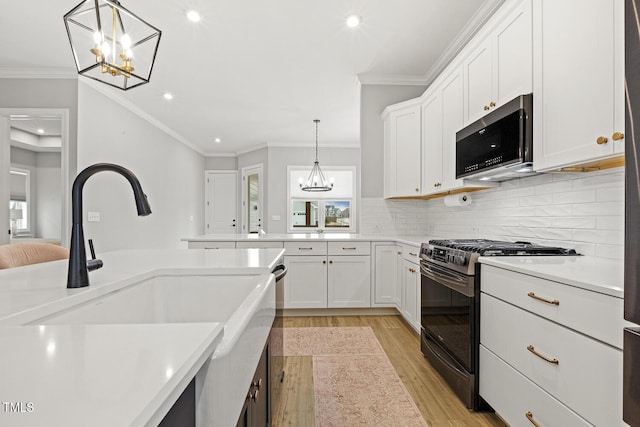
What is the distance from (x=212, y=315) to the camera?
1.29 m

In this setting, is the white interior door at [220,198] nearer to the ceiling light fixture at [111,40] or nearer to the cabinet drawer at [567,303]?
the ceiling light fixture at [111,40]

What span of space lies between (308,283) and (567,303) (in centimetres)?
274

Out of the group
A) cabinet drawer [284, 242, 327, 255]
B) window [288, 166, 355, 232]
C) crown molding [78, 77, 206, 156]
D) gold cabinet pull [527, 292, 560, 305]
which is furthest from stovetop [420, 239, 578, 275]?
window [288, 166, 355, 232]

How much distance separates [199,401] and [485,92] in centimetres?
246

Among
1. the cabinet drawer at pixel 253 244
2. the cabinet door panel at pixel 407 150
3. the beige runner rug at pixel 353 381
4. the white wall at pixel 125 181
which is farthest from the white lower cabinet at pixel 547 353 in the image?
the white wall at pixel 125 181

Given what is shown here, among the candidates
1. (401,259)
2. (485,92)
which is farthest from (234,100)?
(485,92)

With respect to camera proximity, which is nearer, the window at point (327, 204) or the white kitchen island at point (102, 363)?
the white kitchen island at point (102, 363)

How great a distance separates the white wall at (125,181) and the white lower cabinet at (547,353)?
14.0ft

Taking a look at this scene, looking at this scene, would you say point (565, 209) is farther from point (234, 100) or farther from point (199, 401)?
point (234, 100)

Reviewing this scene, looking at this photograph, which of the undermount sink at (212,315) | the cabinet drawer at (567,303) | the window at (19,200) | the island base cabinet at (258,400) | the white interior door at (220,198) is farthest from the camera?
the white interior door at (220,198)

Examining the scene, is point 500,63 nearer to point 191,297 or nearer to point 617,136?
point 617,136

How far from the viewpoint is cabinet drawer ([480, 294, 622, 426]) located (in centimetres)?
111

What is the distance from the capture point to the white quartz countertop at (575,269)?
1.15 m

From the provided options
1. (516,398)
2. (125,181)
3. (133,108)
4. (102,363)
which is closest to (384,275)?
(516,398)
